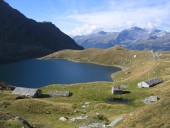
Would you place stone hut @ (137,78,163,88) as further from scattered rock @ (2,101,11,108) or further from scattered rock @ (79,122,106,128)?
scattered rock @ (79,122,106,128)

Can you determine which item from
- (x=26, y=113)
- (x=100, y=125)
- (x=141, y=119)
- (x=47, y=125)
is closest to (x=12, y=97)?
(x=26, y=113)

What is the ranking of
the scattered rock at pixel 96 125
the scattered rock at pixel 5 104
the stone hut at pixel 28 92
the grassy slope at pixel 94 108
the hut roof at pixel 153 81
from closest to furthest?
the grassy slope at pixel 94 108
the scattered rock at pixel 96 125
the scattered rock at pixel 5 104
the stone hut at pixel 28 92
the hut roof at pixel 153 81

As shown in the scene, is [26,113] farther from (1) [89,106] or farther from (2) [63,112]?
(1) [89,106]

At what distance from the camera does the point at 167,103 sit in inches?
1887

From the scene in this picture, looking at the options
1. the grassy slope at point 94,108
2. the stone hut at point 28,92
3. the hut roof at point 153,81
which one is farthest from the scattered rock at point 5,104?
the hut roof at point 153,81

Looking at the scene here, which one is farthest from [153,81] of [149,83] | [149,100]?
[149,100]

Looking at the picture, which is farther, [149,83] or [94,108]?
[149,83]

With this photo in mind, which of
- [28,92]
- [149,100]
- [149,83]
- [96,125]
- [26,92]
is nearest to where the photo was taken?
[96,125]

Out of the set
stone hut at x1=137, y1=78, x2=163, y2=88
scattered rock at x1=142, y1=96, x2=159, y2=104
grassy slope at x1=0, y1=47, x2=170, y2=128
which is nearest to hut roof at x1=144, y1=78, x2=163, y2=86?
stone hut at x1=137, y1=78, x2=163, y2=88

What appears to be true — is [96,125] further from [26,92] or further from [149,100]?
[26,92]

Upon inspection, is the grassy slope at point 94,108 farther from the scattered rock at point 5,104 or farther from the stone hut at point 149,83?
the stone hut at point 149,83

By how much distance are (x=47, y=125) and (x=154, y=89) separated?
5593 cm

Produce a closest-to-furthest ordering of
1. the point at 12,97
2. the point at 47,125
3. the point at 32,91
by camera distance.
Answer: the point at 47,125 → the point at 12,97 → the point at 32,91

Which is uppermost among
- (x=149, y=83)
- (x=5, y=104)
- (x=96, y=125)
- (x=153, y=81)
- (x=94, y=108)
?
(x=153, y=81)
